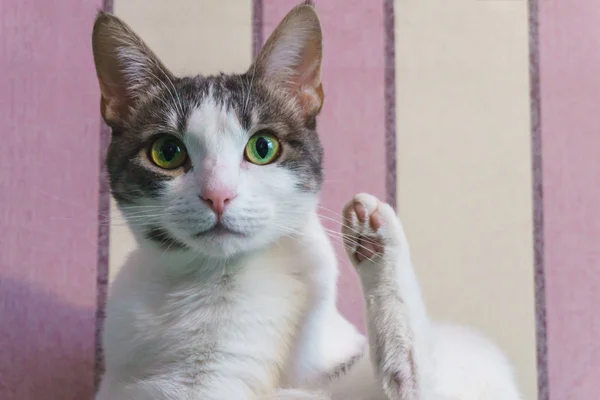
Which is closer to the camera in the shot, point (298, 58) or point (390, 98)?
point (298, 58)

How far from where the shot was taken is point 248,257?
0.84 metres

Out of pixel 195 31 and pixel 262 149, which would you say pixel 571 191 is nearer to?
pixel 262 149

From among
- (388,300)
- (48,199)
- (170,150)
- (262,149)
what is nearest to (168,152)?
(170,150)

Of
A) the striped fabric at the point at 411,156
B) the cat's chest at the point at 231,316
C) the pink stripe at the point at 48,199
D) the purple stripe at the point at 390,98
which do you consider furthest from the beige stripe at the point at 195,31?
the cat's chest at the point at 231,316

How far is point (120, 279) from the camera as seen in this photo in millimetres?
918

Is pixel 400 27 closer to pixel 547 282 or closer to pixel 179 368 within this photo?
pixel 547 282

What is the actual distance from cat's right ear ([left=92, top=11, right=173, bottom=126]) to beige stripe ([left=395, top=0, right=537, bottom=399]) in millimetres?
556

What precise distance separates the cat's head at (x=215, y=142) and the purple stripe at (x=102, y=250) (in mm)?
315

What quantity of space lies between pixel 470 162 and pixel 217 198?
0.68 metres

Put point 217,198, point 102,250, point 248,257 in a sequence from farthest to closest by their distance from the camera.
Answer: point 102,250 < point 248,257 < point 217,198

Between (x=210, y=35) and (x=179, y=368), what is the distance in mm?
723

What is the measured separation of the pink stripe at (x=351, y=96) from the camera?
1237 mm

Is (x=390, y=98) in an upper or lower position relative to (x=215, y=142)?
upper

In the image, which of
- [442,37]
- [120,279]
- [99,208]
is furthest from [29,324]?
[442,37]
